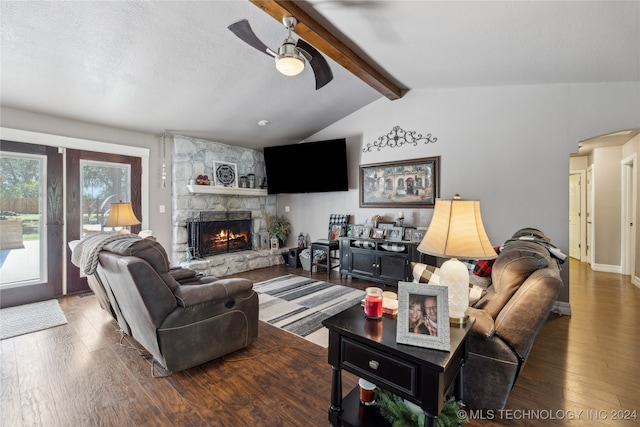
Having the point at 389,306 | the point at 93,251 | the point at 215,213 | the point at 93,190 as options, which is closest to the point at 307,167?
the point at 215,213

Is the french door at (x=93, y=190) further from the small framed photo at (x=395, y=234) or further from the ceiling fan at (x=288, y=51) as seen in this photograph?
the small framed photo at (x=395, y=234)

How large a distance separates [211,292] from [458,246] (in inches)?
68.7

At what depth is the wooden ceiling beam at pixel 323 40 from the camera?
2303mm

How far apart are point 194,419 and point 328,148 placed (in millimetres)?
4363

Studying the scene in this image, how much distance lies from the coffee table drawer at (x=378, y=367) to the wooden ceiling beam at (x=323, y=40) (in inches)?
98.5

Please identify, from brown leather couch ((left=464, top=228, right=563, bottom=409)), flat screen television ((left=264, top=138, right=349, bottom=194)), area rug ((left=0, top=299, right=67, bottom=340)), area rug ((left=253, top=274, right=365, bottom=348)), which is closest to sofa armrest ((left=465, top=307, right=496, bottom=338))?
brown leather couch ((left=464, top=228, right=563, bottom=409))

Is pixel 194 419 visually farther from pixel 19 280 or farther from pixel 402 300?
pixel 19 280

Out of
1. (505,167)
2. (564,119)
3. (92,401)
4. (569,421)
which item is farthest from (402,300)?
(564,119)

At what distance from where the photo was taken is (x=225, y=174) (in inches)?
216

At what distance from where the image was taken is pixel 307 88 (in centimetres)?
400

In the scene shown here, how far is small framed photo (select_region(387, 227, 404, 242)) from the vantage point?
433 cm

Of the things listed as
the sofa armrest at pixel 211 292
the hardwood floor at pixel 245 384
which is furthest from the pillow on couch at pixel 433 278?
the sofa armrest at pixel 211 292

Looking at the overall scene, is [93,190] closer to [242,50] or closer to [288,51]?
[242,50]

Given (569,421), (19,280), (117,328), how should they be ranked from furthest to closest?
(19,280) → (117,328) → (569,421)
